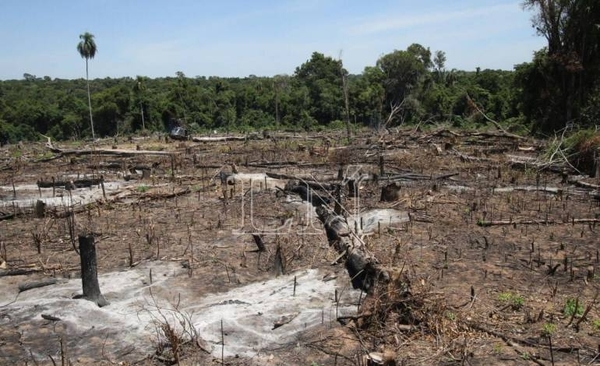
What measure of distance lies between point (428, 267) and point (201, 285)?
9.37ft

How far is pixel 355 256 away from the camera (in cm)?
597

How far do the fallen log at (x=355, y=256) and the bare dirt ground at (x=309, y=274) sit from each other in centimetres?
15

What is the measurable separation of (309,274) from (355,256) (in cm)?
64

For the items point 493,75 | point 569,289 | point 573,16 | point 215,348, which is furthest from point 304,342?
point 493,75

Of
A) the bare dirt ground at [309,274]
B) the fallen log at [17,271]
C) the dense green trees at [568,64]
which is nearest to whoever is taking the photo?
the bare dirt ground at [309,274]

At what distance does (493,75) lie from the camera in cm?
4288

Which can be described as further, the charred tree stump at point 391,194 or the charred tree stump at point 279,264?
the charred tree stump at point 391,194

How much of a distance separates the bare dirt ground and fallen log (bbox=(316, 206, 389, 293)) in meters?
0.15

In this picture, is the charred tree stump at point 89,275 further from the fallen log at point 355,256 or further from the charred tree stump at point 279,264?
the fallen log at point 355,256

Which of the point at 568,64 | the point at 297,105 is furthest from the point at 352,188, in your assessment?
the point at 297,105

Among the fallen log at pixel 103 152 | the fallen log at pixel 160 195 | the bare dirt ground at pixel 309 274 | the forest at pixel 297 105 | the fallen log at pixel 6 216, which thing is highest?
the forest at pixel 297 105

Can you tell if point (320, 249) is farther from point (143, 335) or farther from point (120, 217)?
point (120, 217)

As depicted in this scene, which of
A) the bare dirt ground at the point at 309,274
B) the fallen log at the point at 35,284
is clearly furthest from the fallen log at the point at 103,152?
the fallen log at the point at 35,284

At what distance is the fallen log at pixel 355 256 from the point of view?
5393 mm
